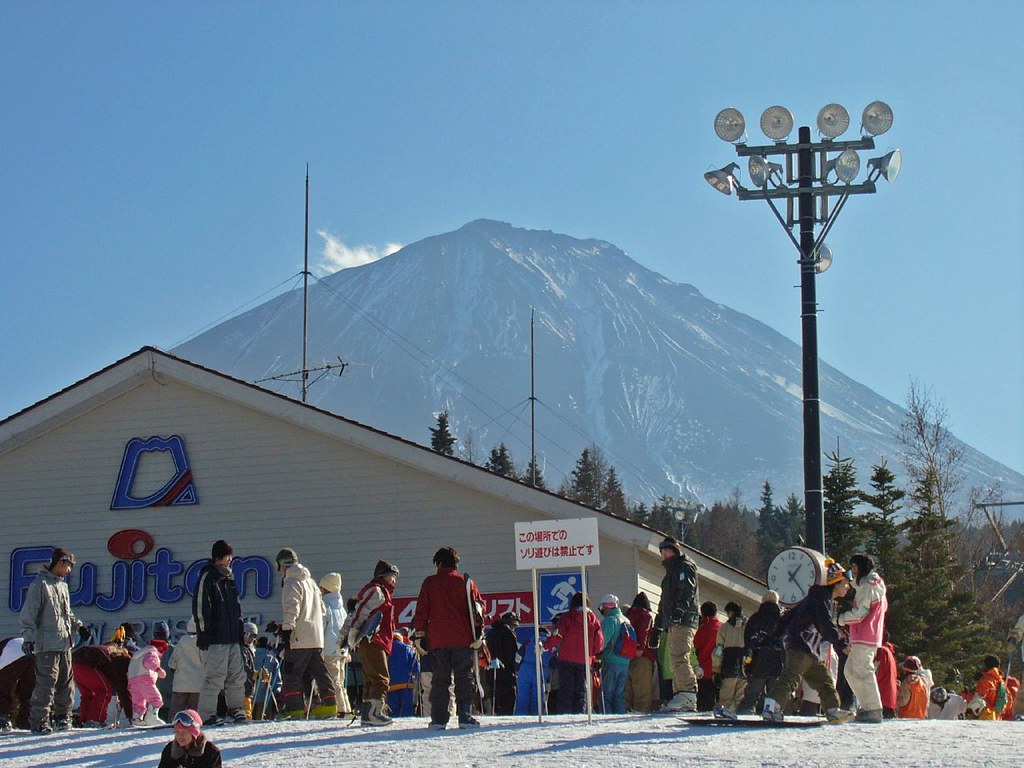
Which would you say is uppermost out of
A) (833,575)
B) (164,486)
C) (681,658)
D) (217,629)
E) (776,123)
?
(776,123)

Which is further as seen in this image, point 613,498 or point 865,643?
point 613,498

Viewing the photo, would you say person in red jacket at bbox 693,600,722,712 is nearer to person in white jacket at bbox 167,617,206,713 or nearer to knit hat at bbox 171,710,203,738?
person in white jacket at bbox 167,617,206,713

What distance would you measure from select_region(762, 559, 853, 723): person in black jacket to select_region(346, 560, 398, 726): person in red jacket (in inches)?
139

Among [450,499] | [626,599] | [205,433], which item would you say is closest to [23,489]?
[205,433]

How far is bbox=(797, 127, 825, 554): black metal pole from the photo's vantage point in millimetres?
18531

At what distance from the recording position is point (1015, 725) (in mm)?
13977

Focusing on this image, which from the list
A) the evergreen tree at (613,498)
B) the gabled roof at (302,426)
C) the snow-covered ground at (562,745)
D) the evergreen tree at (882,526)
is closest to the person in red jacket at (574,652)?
the snow-covered ground at (562,745)

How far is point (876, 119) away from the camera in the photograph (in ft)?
67.9

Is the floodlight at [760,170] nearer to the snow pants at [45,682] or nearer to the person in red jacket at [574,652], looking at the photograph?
the person in red jacket at [574,652]

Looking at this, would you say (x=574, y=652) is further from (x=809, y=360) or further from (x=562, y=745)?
(x=809, y=360)

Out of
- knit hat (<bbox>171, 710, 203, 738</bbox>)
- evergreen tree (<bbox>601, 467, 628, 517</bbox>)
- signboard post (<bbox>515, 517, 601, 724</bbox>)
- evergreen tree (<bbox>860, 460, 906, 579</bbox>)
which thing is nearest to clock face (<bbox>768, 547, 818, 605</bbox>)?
signboard post (<bbox>515, 517, 601, 724</bbox>)

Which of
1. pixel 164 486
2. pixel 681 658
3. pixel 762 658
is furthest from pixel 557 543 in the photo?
pixel 164 486

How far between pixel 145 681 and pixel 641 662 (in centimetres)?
588

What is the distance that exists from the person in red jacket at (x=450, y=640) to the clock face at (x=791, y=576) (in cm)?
605
